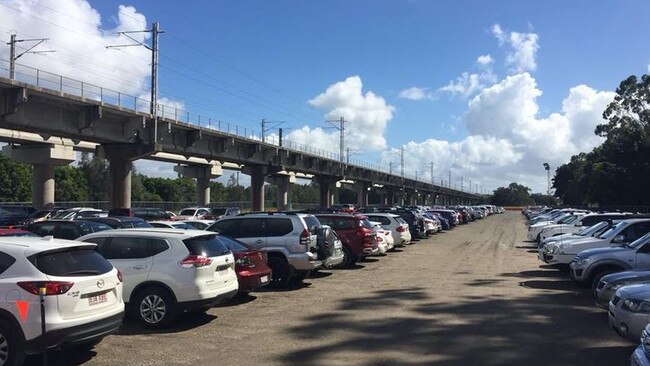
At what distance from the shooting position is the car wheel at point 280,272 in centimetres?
1400

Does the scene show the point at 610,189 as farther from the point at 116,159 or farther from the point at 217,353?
the point at 217,353

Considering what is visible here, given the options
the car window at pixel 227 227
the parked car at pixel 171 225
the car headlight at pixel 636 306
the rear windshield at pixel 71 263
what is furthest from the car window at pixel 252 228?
the car headlight at pixel 636 306

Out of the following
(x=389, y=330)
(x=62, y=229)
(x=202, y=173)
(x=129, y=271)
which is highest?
(x=202, y=173)

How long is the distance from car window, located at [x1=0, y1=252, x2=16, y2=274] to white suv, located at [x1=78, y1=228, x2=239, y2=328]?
9.35 feet

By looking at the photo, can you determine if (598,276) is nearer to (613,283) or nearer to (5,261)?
(613,283)

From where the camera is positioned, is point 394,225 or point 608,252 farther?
point 394,225

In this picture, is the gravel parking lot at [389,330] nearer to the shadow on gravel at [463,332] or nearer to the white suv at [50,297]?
the shadow on gravel at [463,332]

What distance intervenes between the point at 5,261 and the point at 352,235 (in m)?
13.0

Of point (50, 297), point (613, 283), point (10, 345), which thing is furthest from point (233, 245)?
point (613, 283)

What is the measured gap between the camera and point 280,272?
553 inches

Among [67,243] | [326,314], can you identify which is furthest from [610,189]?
[67,243]

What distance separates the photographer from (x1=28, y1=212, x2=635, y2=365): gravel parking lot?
7.74 m

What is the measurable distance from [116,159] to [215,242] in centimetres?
3172

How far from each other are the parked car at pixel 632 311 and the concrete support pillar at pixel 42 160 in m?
46.2
